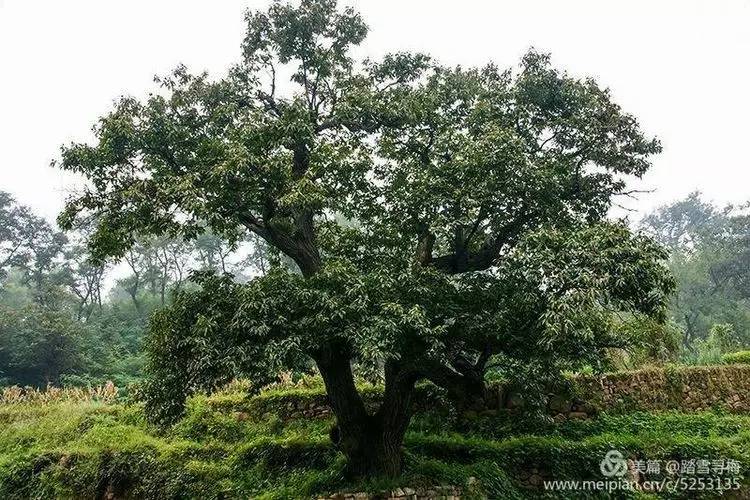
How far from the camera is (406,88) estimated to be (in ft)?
33.2

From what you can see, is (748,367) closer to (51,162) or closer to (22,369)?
(51,162)

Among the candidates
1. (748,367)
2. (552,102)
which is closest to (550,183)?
(552,102)

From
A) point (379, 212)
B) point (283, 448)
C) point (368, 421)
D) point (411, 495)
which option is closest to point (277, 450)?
point (283, 448)

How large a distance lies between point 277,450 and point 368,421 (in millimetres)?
2625

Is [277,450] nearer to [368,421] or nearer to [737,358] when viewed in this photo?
[368,421]

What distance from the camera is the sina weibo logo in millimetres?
9188

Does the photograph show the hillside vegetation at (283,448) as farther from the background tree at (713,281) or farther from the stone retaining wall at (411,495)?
the background tree at (713,281)

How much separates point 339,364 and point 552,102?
6.11 metres

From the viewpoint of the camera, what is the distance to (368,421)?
29.5 feet

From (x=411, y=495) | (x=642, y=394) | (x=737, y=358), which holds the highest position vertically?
(x=737, y=358)

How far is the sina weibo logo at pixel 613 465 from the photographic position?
9.19 metres

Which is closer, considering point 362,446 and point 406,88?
point 362,446

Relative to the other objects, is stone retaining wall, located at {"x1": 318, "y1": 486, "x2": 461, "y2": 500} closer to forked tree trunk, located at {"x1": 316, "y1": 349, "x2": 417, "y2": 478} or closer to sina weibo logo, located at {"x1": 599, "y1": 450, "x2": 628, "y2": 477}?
forked tree trunk, located at {"x1": 316, "y1": 349, "x2": 417, "y2": 478}

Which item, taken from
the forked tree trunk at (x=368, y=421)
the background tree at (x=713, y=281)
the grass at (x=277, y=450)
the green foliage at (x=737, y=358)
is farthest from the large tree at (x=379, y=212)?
the background tree at (x=713, y=281)
